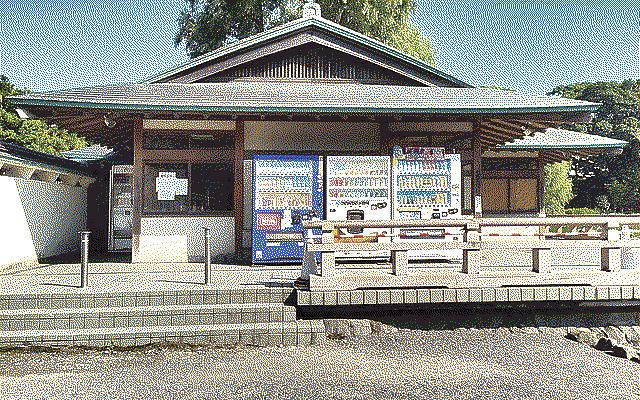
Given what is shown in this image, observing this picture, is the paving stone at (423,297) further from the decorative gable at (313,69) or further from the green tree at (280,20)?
the green tree at (280,20)

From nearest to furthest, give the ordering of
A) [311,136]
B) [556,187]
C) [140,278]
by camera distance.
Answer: [140,278], [311,136], [556,187]

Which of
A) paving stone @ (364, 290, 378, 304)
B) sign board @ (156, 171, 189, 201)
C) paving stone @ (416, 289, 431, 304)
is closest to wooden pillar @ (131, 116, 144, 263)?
sign board @ (156, 171, 189, 201)

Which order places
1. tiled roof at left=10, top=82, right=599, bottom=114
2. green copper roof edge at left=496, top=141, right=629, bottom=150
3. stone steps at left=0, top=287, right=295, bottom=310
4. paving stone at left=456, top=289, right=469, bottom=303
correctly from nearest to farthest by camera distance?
stone steps at left=0, top=287, right=295, bottom=310, paving stone at left=456, top=289, right=469, bottom=303, tiled roof at left=10, top=82, right=599, bottom=114, green copper roof edge at left=496, top=141, right=629, bottom=150

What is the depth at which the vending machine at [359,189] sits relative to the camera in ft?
34.6

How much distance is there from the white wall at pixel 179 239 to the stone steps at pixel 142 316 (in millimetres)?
3248

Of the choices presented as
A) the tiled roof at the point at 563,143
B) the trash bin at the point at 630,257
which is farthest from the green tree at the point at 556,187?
the trash bin at the point at 630,257

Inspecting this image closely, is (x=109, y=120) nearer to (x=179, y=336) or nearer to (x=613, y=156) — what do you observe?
(x=179, y=336)

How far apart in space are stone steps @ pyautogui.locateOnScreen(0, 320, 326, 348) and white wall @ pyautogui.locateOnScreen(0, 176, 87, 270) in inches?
152

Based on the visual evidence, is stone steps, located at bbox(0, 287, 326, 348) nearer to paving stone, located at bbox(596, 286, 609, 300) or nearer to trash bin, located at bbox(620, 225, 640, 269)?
paving stone, located at bbox(596, 286, 609, 300)

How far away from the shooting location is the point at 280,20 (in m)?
24.8

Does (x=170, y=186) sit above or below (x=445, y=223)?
above

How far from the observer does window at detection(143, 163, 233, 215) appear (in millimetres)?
10789

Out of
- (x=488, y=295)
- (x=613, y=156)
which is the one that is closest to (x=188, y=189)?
(x=488, y=295)

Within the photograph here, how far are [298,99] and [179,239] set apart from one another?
9.81 feet
